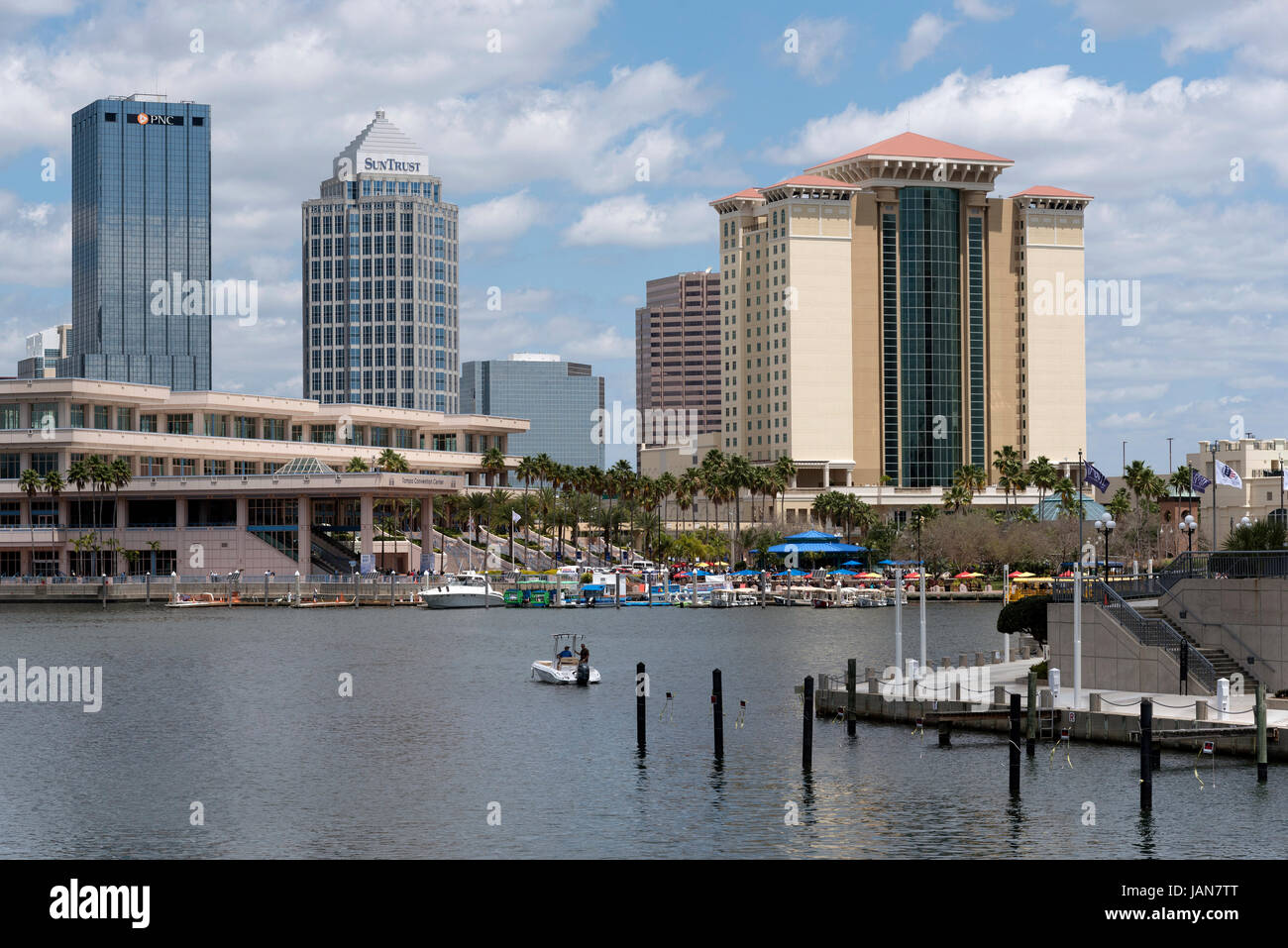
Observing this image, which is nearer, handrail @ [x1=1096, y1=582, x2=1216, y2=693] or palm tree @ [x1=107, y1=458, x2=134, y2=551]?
handrail @ [x1=1096, y1=582, x2=1216, y2=693]

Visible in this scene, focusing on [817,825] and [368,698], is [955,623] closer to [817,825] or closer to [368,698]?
[368,698]

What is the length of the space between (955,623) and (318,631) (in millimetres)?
53097

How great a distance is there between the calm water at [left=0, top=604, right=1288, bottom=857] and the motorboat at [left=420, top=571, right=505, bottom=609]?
70.2 meters

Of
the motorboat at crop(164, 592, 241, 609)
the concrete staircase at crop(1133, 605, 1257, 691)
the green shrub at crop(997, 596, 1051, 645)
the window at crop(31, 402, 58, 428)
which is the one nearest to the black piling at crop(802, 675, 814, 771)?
the concrete staircase at crop(1133, 605, 1257, 691)

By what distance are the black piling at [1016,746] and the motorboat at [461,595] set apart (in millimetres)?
121960

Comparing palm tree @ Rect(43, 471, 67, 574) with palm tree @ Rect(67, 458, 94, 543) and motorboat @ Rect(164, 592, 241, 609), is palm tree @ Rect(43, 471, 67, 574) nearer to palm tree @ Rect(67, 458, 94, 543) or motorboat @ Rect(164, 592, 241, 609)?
palm tree @ Rect(67, 458, 94, 543)

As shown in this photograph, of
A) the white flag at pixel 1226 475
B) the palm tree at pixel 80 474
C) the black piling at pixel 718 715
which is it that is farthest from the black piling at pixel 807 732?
the palm tree at pixel 80 474

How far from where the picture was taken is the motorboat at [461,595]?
168 meters

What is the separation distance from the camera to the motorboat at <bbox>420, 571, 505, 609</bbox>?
6604 inches

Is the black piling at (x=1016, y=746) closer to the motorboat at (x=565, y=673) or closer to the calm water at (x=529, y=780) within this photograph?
Answer: the calm water at (x=529, y=780)

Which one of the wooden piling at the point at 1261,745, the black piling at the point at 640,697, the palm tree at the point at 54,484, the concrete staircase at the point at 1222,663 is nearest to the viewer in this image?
the wooden piling at the point at 1261,745

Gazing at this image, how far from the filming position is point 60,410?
192 meters

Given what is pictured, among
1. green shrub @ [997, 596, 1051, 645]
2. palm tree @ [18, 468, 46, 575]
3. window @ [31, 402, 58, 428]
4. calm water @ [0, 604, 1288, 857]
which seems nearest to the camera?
calm water @ [0, 604, 1288, 857]

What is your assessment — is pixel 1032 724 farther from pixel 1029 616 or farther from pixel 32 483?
pixel 32 483
